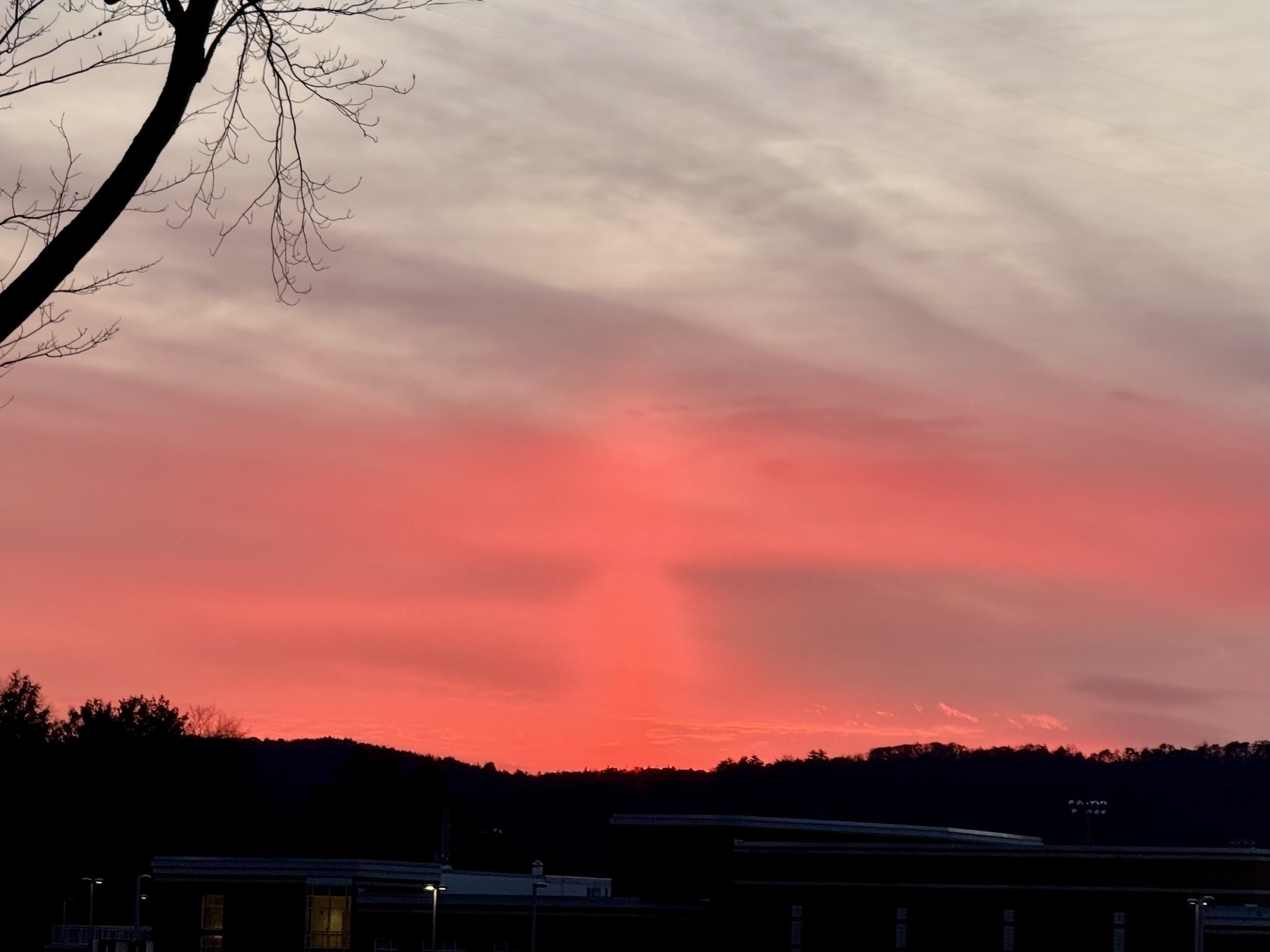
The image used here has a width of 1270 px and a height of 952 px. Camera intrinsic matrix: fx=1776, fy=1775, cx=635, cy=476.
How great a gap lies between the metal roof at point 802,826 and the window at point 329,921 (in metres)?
20.9

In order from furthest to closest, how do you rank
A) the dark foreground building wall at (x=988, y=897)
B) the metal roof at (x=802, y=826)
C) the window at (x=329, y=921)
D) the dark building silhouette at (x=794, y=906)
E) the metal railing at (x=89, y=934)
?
the metal railing at (x=89, y=934), the metal roof at (x=802, y=826), the window at (x=329, y=921), the dark building silhouette at (x=794, y=906), the dark foreground building wall at (x=988, y=897)

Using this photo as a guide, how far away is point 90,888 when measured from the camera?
13188cm

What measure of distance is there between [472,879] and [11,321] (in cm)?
10190

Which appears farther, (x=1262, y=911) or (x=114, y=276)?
(x=1262, y=911)

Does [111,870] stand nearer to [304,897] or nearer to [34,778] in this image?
[34,778]

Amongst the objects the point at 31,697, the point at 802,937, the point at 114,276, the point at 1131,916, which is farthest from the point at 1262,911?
the point at 31,697

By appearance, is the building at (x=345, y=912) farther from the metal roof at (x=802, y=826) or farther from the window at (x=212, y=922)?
the metal roof at (x=802, y=826)

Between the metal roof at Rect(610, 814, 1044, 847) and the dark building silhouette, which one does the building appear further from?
the metal roof at Rect(610, 814, 1044, 847)

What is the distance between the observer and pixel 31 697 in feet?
502

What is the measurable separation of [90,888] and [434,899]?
5246 cm

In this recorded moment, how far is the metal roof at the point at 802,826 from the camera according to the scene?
103 m

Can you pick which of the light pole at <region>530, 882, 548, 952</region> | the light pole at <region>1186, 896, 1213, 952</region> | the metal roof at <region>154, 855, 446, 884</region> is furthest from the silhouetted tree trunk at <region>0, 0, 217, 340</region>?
the metal roof at <region>154, 855, 446, 884</region>

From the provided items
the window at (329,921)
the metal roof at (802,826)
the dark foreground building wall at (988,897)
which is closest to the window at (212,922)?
the window at (329,921)

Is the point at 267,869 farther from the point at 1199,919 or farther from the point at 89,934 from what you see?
the point at 1199,919
